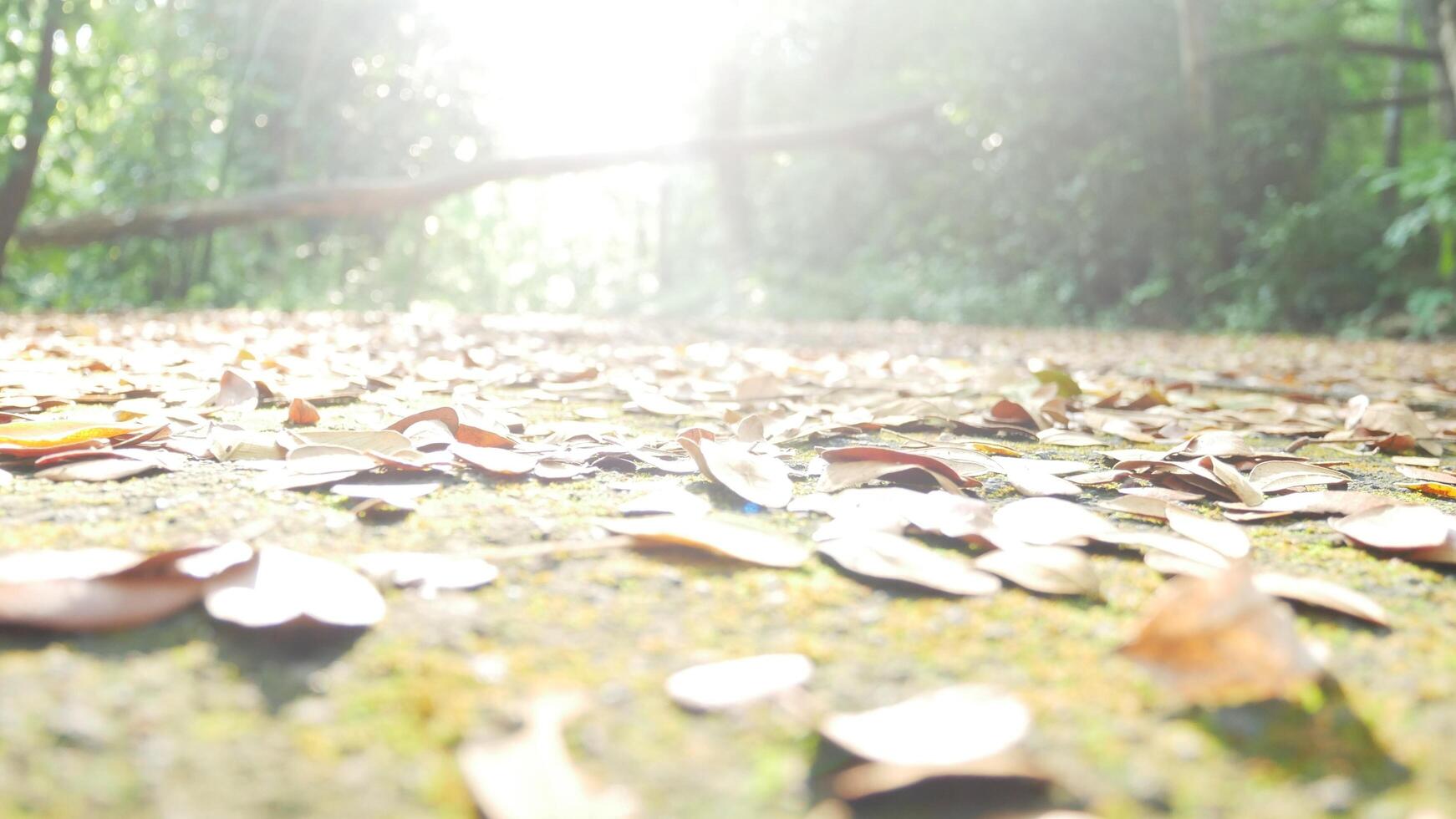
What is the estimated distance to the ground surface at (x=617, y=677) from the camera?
0.39 metres

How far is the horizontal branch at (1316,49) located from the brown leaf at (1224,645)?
762 centimetres

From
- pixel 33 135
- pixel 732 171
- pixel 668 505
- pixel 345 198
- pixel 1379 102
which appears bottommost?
pixel 668 505

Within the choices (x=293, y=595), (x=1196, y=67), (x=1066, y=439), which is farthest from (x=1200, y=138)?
(x=293, y=595)

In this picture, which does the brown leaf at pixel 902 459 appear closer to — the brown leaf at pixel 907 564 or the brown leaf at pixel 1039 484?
the brown leaf at pixel 1039 484

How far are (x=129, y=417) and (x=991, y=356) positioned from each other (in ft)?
9.83

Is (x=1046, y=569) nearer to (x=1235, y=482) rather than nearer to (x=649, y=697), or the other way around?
(x=649, y=697)

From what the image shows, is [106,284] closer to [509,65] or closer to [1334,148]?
[509,65]

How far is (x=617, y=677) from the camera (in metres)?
0.49

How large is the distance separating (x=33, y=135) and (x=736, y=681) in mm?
4817

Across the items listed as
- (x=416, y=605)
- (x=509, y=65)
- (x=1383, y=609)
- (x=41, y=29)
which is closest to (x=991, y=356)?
(x=1383, y=609)

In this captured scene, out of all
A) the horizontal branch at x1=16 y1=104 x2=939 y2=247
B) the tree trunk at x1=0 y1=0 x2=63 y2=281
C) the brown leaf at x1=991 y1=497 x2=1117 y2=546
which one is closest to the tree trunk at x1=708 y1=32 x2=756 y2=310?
the horizontal branch at x1=16 y1=104 x2=939 y2=247

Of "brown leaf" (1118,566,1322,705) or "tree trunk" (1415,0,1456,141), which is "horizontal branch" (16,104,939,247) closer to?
"tree trunk" (1415,0,1456,141)

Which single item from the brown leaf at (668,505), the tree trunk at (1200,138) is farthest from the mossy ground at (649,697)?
the tree trunk at (1200,138)

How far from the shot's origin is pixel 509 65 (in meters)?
9.58
